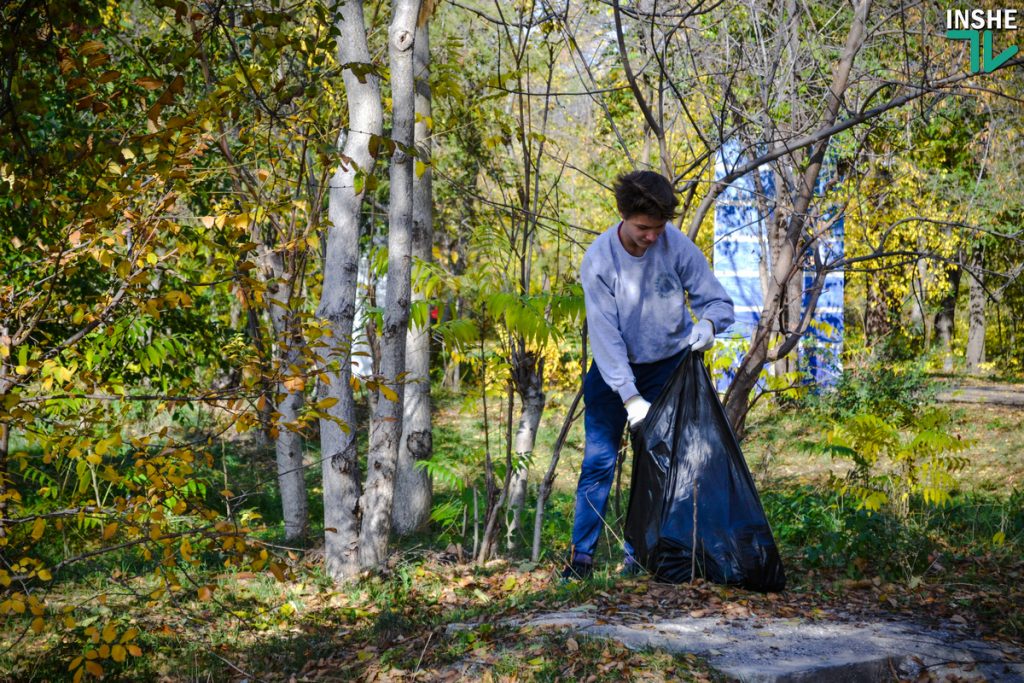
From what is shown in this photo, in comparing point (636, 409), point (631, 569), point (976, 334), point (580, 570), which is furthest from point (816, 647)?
point (976, 334)

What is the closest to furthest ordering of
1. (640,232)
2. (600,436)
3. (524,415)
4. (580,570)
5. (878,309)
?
(640,232) < (600,436) < (580,570) < (524,415) < (878,309)

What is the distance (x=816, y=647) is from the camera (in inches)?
141

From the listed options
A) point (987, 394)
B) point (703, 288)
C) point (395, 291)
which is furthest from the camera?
point (987, 394)

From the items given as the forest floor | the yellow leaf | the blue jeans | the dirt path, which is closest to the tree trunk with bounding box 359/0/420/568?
the forest floor

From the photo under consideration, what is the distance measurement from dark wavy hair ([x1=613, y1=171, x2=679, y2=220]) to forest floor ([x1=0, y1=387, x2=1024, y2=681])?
1823 mm

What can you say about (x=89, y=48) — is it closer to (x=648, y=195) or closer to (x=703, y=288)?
(x=648, y=195)

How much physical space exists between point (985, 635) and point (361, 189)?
377cm

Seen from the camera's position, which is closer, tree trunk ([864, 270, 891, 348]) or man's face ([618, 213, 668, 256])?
man's face ([618, 213, 668, 256])

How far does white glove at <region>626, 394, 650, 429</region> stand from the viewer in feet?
14.7

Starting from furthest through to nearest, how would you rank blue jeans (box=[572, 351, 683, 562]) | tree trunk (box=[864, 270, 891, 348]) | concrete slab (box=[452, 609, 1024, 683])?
tree trunk (box=[864, 270, 891, 348]) < blue jeans (box=[572, 351, 683, 562]) < concrete slab (box=[452, 609, 1024, 683])

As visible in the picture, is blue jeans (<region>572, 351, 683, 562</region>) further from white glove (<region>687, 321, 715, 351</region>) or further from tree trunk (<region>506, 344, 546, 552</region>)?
tree trunk (<region>506, 344, 546, 552</region>)

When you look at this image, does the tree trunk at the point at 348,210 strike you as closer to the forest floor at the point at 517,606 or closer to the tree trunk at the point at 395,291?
the tree trunk at the point at 395,291

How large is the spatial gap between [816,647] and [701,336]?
1608 millimetres

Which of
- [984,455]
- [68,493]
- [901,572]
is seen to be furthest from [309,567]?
[984,455]
